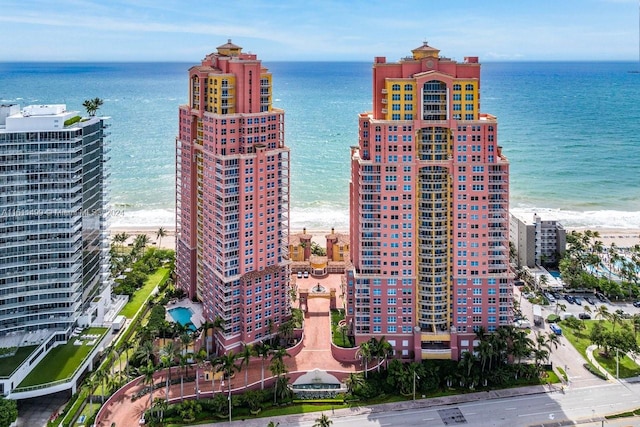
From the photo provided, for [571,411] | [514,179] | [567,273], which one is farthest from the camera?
[514,179]

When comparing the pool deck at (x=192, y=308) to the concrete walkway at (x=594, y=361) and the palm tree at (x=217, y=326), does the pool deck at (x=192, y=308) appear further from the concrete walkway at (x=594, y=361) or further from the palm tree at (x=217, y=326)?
the concrete walkway at (x=594, y=361)

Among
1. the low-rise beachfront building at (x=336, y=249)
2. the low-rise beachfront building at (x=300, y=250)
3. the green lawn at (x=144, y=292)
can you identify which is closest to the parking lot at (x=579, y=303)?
the low-rise beachfront building at (x=336, y=249)

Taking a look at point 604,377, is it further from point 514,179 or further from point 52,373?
point 514,179

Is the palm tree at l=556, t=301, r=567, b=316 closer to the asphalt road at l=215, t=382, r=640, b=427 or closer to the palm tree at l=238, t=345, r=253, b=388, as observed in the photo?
the asphalt road at l=215, t=382, r=640, b=427

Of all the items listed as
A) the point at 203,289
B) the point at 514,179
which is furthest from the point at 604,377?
the point at 514,179

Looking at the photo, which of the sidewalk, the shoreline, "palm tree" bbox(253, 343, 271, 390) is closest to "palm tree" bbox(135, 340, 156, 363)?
the sidewalk

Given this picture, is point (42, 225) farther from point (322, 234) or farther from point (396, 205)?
point (322, 234)
